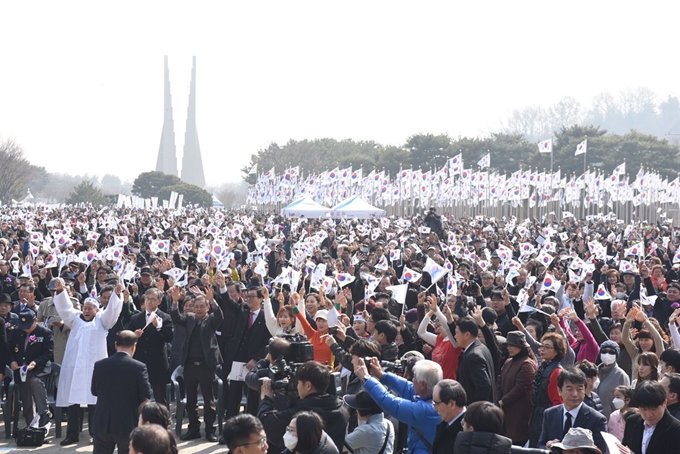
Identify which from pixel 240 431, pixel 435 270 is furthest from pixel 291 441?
pixel 435 270

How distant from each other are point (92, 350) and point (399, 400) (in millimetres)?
4839

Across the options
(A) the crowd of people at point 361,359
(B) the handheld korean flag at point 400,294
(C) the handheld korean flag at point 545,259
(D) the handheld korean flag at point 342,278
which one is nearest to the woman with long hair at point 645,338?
(A) the crowd of people at point 361,359

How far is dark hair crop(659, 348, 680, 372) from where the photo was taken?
6957mm

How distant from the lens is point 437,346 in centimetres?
873

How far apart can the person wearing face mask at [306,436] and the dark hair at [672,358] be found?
2.88 m

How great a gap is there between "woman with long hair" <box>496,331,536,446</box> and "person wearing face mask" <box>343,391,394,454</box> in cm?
174

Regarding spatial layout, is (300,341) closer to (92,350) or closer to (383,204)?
(92,350)

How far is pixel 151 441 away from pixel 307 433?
921mm

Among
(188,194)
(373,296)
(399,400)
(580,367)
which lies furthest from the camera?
(188,194)

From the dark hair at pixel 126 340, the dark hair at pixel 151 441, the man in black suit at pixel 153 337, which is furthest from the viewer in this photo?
the man in black suit at pixel 153 337

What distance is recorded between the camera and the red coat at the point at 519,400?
768cm

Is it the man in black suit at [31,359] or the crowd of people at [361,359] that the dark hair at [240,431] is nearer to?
the crowd of people at [361,359]

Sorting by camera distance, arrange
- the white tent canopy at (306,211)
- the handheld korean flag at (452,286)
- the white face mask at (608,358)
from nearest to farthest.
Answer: the white face mask at (608,358), the handheld korean flag at (452,286), the white tent canopy at (306,211)

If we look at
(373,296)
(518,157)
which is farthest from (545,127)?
(373,296)
